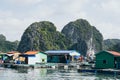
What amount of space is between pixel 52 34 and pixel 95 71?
64373mm

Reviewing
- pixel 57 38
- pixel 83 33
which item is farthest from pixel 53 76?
pixel 83 33

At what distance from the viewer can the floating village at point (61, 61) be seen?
4556 centimetres

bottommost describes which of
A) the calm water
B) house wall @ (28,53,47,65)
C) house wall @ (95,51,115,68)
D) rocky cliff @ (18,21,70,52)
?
the calm water

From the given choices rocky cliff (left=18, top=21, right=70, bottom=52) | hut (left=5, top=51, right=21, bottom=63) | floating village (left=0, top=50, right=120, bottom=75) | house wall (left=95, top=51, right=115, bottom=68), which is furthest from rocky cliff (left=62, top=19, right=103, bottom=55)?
house wall (left=95, top=51, right=115, bottom=68)

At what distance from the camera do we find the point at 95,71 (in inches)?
1695

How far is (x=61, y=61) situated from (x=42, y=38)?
113ft

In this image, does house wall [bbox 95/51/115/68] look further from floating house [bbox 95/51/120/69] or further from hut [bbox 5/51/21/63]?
hut [bbox 5/51/21/63]

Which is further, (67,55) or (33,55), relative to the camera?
(67,55)

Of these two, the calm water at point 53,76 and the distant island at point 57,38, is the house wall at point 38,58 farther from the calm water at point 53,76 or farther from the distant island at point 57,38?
the distant island at point 57,38

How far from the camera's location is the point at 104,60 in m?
46.0

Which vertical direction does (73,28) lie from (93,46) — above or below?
above

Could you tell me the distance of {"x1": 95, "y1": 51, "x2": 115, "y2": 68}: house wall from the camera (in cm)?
4556

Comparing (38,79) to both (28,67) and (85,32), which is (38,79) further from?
(85,32)

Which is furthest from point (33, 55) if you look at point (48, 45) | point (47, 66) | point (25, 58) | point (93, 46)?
point (93, 46)
